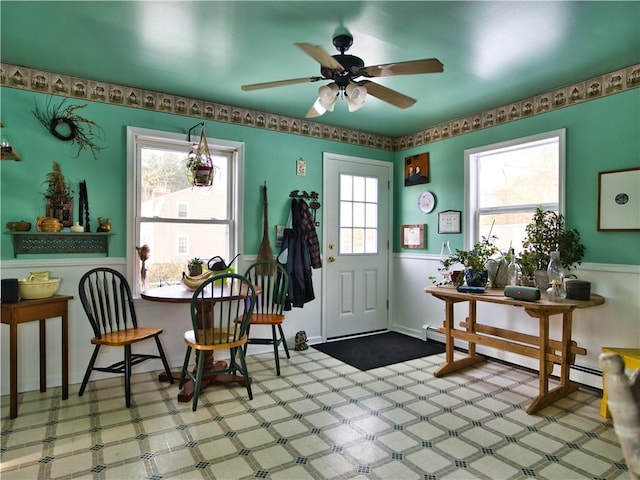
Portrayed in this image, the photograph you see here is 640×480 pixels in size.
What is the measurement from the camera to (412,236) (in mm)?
4652

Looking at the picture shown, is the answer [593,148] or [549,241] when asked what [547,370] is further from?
[593,148]

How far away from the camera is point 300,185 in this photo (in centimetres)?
421

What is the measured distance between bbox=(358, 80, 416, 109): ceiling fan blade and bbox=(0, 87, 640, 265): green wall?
1.58m

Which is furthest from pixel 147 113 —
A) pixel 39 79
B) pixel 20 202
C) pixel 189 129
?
pixel 20 202

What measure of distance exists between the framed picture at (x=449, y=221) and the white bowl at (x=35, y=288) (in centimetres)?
358

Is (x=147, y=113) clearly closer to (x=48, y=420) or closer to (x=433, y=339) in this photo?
(x=48, y=420)

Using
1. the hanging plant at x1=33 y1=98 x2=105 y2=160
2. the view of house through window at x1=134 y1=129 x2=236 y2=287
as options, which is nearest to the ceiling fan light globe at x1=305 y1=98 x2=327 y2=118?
the view of house through window at x1=134 y1=129 x2=236 y2=287

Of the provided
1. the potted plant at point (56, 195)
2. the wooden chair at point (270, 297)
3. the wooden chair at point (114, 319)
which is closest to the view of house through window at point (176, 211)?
the wooden chair at point (114, 319)

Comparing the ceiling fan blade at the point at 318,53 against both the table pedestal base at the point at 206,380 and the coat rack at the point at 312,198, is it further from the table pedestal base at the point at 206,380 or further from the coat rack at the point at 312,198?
the table pedestal base at the point at 206,380

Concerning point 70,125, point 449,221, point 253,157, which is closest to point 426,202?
point 449,221

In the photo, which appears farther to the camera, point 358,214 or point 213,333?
point 358,214

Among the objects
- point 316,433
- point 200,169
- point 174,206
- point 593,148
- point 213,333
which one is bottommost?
point 316,433

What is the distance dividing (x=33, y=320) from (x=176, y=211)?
4.55 feet

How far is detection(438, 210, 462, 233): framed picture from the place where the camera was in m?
4.11
